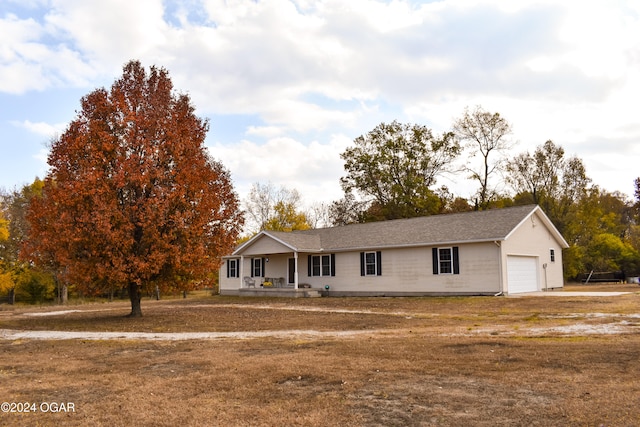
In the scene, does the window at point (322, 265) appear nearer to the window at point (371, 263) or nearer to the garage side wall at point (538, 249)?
the window at point (371, 263)

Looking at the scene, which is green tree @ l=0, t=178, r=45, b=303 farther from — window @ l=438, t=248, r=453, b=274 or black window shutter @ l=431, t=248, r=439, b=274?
window @ l=438, t=248, r=453, b=274

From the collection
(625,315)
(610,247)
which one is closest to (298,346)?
(625,315)

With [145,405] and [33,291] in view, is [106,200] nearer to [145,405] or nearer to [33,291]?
[145,405]

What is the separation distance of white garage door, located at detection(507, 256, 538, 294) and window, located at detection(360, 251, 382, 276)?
23.1 feet

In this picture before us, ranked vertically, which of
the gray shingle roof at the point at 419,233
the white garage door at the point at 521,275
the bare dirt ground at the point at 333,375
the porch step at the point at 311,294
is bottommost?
the porch step at the point at 311,294

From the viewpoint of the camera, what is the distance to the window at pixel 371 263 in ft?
95.7

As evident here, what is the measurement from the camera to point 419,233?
28422mm

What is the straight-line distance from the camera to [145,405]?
19.4 ft

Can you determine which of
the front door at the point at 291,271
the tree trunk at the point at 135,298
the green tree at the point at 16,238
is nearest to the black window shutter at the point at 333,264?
the front door at the point at 291,271

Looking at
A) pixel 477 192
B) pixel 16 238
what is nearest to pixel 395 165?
pixel 477 192

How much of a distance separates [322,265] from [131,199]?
16695 mm

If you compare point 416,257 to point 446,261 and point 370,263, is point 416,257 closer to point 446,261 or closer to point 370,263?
point 446,261

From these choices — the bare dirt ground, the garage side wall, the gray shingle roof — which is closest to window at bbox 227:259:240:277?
the gray shingle roof

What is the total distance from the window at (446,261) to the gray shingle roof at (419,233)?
62 centimetres
